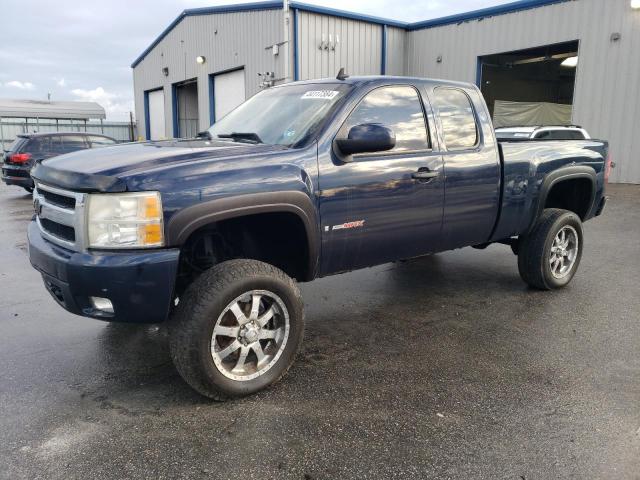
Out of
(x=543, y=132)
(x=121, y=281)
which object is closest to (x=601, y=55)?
(x=543, y=132)

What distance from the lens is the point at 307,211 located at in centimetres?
333

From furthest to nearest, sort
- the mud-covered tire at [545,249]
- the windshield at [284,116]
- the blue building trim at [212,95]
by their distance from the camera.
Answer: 1. the blue building trim at [212,95]
2. the mud-covered tire at [545,249]
3. the windshield at [284,116]

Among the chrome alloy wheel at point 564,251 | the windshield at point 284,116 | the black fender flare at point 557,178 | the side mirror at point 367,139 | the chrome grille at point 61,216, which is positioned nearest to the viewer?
the chrome grille at point 61,216

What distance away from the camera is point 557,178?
16.8 feet

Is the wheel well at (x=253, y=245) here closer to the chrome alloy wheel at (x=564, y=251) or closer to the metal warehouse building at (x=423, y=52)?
the chrome alloy wheel at (x=564, y=251)

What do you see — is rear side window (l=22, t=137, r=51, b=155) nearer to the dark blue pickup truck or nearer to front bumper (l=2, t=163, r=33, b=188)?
front bumper (l=2, t=163, r=33, b=188)

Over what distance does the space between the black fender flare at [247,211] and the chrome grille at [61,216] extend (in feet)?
1.64

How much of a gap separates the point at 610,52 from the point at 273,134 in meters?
14.3

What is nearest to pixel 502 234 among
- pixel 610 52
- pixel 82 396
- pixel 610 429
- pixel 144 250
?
pixel 610 429

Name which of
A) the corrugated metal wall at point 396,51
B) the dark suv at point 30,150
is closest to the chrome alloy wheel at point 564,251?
the dark suv at point 30,150

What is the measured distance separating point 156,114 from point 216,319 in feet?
88.8

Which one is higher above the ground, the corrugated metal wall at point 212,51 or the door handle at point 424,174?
the corrugated metal wall at point 212,51

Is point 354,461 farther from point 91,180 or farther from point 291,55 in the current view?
point 291,55

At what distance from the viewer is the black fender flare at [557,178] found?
197 inches
